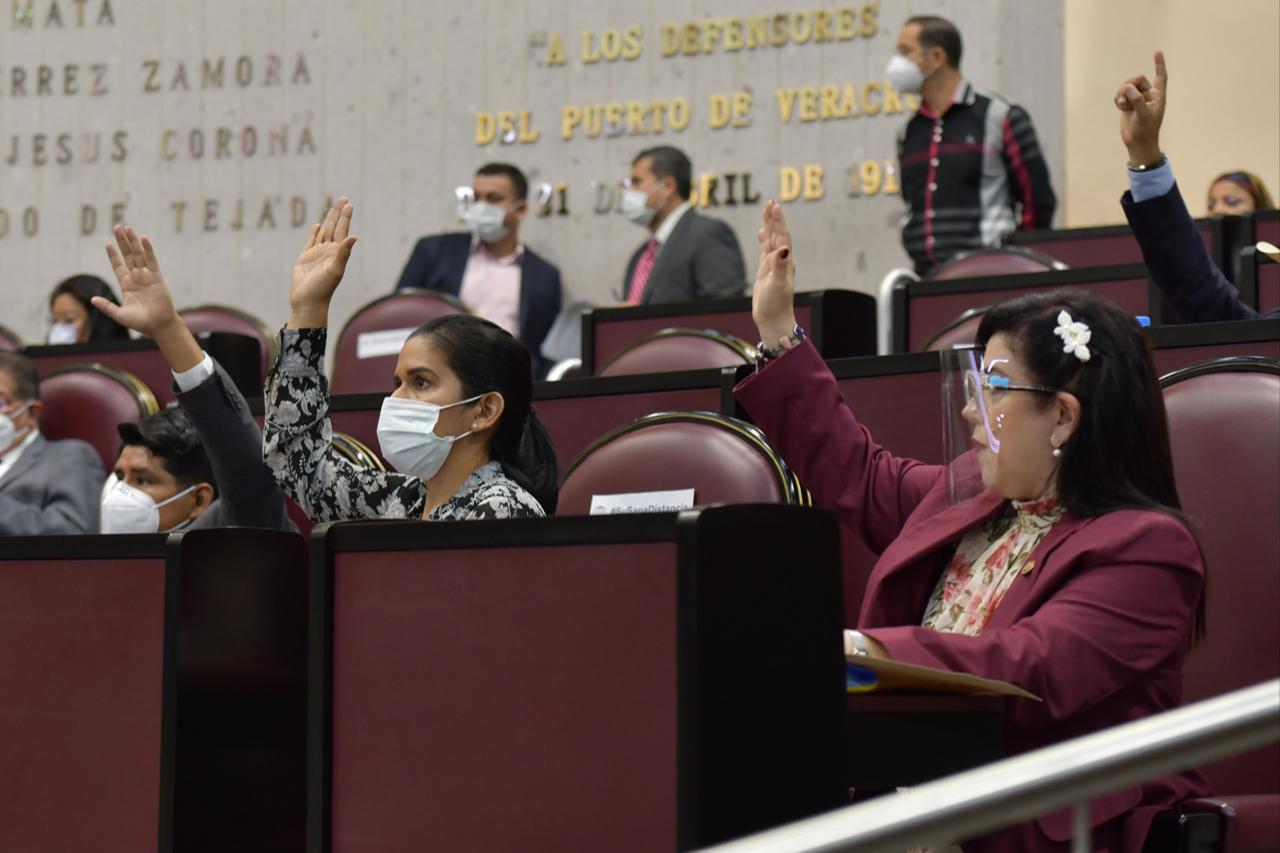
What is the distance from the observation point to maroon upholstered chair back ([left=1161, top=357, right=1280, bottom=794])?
2.28m

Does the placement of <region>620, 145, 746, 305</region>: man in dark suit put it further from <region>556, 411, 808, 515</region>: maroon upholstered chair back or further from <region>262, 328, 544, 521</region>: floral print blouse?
<region>556, 411, 808, 515</region>: maroon upholstered chair back

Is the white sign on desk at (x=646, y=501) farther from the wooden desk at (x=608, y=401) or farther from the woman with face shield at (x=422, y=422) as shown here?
the wooden desk at (x=608, y=401)

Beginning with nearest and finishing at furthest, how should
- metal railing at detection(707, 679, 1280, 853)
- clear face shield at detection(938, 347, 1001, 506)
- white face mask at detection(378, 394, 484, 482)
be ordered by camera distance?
1. metal railing at detection(707, 679, 1280, 853)
2. clear face shield at detection(938, 347, 1001, 506)
3. white face mask at detection(378, 394, 484, 482)

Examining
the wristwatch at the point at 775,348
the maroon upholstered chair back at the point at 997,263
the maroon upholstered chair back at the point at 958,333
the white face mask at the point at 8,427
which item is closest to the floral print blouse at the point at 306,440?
the wristwatch at the point at 775,348

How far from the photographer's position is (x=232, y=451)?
3.02 meters

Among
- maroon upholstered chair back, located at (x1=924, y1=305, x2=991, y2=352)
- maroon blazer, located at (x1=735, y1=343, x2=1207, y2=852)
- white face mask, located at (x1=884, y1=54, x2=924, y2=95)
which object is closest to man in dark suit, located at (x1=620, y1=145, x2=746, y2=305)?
white face mask, located at (x1=884, y1=54, x2=924, y2=95)

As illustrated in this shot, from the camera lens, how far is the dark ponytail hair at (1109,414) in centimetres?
208

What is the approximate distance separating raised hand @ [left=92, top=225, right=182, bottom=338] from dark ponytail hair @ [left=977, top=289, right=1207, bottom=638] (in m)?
1.59

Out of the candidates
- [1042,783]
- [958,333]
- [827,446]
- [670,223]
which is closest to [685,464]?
[827,446]

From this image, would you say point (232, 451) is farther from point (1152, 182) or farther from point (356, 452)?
point (1152, 182)

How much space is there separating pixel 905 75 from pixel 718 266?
0.84m

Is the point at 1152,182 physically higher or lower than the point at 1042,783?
higher

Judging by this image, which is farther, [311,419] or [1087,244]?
[1087,244]

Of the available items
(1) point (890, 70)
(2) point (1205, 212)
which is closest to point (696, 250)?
(1) point (890, 70)
